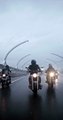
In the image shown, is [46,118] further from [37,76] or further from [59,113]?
[37,76]

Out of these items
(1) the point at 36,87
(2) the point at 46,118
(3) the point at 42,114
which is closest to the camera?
(2) the point at 46,118

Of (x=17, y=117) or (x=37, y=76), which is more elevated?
(x=37, y=76)

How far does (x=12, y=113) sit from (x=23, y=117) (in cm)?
101

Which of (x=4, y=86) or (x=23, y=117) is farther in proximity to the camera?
(x=4, y=86)

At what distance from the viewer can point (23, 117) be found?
398 inches

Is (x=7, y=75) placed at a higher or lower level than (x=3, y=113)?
higher

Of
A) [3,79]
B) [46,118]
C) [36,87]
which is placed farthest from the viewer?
[3,79]

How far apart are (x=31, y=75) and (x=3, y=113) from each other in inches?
303

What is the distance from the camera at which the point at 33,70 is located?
18.9m

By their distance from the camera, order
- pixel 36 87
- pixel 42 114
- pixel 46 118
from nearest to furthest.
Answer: pixel 46 118
pixel 42 114
pixel 36 87

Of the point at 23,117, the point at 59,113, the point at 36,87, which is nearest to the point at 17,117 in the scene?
the point at 23,117

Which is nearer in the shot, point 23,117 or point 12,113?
point 23,117

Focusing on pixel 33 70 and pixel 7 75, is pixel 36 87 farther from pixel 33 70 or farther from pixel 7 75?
pixel 7 75

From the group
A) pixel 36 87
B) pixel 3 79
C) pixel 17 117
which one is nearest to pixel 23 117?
pixel 17 117
